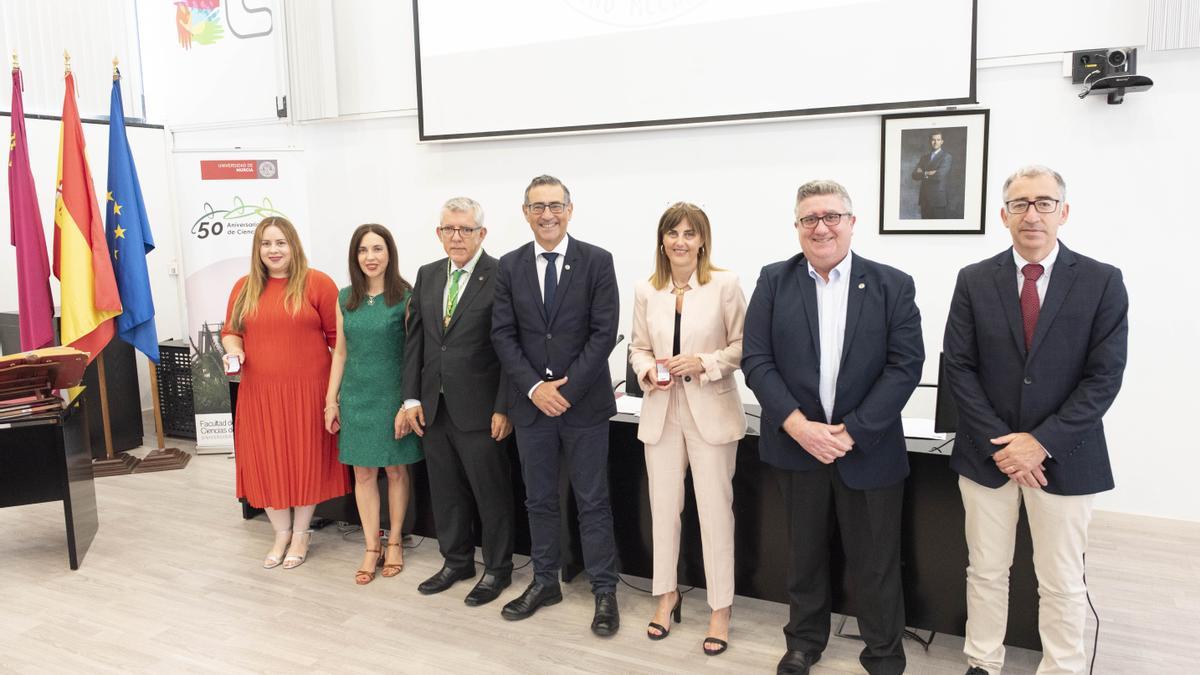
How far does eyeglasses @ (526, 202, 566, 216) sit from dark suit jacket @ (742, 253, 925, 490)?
2.73 ft

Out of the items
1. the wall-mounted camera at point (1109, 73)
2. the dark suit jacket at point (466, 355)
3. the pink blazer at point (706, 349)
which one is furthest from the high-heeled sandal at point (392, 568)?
the wall-mounted camera at point (1109, 73)

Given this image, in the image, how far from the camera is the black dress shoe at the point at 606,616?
114 inches

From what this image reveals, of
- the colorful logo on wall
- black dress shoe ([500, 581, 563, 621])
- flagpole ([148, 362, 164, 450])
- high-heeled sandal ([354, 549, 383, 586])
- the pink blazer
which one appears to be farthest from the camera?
the colorful logo on wall

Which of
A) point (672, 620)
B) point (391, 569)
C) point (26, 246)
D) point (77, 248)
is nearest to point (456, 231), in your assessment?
point (391, 569)

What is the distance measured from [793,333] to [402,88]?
4.18 meters

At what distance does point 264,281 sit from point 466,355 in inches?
44.1

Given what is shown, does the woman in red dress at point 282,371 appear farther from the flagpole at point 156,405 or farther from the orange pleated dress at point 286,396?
the flagpole at point 156,405

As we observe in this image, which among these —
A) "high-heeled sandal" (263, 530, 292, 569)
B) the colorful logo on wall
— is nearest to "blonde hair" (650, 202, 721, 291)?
"high-heeled sandal" (263, 530, 292, 569)

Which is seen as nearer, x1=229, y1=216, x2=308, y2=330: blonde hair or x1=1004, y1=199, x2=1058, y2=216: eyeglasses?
x1=1004, y1=199, x2=1058, y2=216: eyeglasses

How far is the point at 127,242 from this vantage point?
16.3 ft

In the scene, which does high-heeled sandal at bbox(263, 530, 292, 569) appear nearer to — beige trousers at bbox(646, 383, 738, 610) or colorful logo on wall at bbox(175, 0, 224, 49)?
beige trousers at bbox(646, 383, 738, 610)

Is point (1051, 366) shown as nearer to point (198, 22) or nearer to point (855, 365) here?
point (855, 365)

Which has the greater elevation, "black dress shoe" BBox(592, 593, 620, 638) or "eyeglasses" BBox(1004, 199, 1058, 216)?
"eyeglasses" BBox(1004, 199, 1058, 216)

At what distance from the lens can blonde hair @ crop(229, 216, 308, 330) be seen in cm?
343
